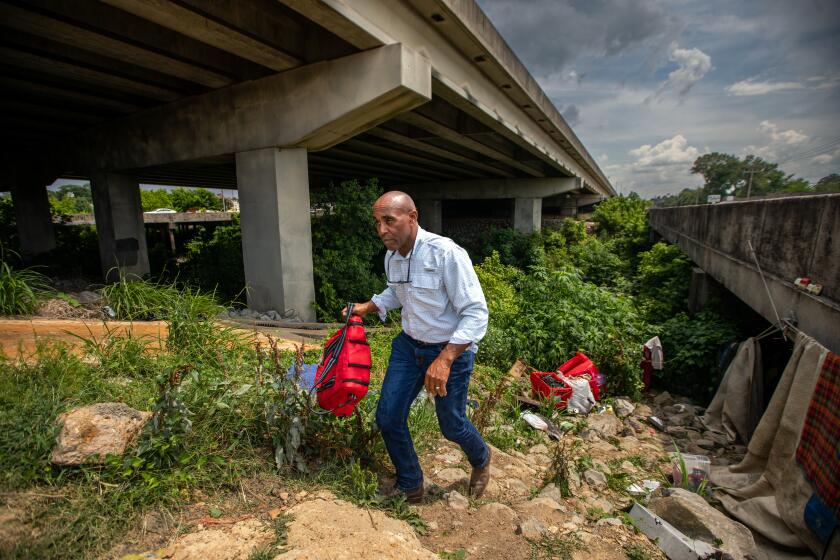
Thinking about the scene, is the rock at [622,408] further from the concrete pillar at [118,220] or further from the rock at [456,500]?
the concrete pillar at [118,220]

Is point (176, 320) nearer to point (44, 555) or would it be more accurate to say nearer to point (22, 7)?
point (44, 555)

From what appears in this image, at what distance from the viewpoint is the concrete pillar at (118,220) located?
30.4ft

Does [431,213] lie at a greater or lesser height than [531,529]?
greater

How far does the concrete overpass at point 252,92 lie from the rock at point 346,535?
469 centimetres

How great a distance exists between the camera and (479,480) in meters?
2.58

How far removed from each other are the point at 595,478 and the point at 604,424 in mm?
1260

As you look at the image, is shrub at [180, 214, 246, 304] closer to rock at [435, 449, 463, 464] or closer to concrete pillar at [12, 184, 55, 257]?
concrete pillar at [12, 184, 55, 257]

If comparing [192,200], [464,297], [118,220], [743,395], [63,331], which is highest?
[192,200]

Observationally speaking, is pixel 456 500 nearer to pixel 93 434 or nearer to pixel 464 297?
pixel 464 297

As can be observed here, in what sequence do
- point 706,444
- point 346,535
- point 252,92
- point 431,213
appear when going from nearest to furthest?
point 346,535 < point 706,444 < point 252,92 < point 431,213

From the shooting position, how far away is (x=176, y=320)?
3279 millimetres

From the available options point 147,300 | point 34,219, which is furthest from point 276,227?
point 34,219

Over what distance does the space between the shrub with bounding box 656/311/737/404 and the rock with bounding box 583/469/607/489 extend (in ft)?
10.1

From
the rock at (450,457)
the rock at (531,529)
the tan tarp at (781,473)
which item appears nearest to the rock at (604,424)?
the tan tarp at (781,473)
